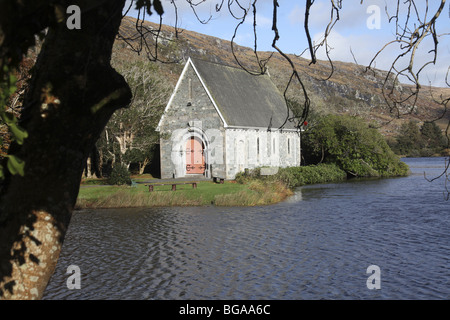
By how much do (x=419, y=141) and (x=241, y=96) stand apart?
76.2 meters

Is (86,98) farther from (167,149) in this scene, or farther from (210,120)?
(167,149)

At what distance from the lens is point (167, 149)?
121 feet

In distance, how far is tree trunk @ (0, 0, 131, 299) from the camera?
3191 millimetres

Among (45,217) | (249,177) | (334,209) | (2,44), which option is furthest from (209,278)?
(249,177)

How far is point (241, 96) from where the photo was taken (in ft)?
126

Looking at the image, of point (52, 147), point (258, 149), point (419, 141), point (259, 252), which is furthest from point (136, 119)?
point (419, 141)

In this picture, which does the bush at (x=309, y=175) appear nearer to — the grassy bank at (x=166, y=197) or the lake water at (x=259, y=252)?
the grassy bank at (x=166, y=197)

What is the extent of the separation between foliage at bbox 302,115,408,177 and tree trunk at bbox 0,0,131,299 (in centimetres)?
4157

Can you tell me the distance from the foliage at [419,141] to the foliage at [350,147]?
56.8 metres

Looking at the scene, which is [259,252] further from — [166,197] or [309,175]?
[309,175]

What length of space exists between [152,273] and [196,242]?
3881 millimetres

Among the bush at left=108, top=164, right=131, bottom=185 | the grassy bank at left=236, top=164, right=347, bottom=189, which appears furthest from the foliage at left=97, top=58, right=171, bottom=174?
the grassy bank at left=236, top=164, right=347, bottom=189

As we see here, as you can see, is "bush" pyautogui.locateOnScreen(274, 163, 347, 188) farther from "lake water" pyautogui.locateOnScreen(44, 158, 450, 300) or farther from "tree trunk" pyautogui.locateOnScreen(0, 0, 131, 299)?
"tree trunk" pyautogui.locateOnScreen(0, 0, 131, 299)

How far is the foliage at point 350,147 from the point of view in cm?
4478
